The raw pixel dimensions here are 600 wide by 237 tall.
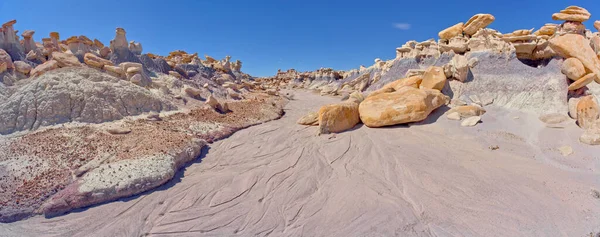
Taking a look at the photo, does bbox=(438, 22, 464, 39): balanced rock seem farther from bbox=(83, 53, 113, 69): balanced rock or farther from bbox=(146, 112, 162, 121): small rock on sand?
bbox=(83, 53, 113, 69): balanced rock

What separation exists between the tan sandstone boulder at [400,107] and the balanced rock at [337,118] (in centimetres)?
40

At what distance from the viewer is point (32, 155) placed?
5.78 m

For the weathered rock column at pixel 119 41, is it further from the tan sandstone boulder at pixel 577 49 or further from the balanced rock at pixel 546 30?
the balanced rock at pixel 546 30

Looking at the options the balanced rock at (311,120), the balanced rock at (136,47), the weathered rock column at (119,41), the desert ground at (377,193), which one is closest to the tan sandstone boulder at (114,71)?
the weathered rock column at (119,41)

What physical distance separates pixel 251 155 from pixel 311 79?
36.9 metres

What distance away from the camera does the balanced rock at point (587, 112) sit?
661 cm

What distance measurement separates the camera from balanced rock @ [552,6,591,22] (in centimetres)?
927

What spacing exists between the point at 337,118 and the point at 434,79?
182 inches

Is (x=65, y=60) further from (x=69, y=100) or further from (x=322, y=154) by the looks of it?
(x=322, y=154)

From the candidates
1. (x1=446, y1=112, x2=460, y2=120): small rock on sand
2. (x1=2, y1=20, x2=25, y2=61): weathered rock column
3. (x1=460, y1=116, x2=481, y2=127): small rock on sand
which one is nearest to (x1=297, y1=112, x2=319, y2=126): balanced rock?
(x1=446, y1=112, x2=460, y2=120): small rock on sand

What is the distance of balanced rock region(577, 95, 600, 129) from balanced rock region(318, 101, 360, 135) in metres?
5.89

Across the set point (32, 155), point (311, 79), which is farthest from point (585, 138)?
point (311, 79)

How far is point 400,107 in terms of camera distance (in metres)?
8.38

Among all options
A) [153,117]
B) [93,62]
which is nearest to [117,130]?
[153,117]
